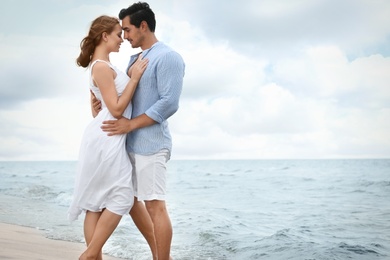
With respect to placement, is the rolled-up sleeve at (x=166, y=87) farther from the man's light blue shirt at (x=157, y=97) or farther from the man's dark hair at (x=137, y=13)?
the man's dark hair at (x=137, y=13)

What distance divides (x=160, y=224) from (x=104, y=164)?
0.59m

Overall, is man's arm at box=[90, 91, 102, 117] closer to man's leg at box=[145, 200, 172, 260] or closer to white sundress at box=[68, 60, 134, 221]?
white sundress at box=[68, 60, 134, 221]

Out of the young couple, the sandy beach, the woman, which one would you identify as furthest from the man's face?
the sandy beach

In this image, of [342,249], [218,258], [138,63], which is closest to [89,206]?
[138,63]

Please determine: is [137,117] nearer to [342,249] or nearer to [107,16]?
[107,16]

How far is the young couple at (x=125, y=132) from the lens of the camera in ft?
11.3

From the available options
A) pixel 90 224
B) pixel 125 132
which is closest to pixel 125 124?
pixel 125 132

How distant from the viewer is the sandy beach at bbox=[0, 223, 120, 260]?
15.5 ft

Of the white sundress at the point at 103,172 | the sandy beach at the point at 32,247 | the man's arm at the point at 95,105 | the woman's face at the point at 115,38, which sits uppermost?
the woman's face at the point at 115,38

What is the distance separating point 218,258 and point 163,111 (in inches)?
118

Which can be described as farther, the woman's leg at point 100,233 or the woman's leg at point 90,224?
the woman's leg at point 90,224

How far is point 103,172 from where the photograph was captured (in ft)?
11.2

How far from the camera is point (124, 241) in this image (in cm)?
652

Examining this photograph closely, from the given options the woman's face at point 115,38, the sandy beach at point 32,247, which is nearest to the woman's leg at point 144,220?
the woman's face at point 115,38
